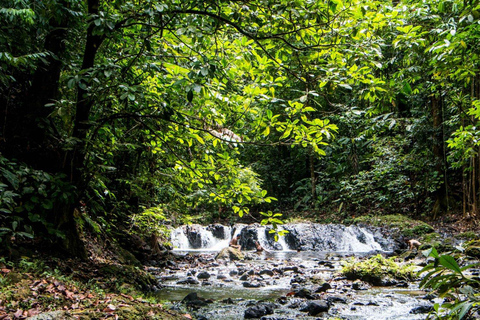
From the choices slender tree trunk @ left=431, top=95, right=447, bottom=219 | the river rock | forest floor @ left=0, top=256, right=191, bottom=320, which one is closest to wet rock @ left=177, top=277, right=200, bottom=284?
forest floor @ left=0, top=256, right=191, bottom=320

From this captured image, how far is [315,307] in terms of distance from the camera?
16.7 feet

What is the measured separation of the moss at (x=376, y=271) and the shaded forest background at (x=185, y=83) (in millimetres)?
3339

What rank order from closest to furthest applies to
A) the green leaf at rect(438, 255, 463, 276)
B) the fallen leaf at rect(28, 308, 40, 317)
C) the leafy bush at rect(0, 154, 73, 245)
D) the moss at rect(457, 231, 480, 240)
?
1. the green leaf at rect(438, 255, 463, 276)
2. the fallen leaf at rect(28, 308, 40, 317)
3. the leafy bush at rect(0, 154, 73, 245)
4. the moss at rect(457, 231, 480, 240)

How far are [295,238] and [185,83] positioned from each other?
42.3 feet

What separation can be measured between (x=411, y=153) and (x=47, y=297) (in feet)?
50.6

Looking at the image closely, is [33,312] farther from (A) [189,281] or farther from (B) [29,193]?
(A) [189,281]

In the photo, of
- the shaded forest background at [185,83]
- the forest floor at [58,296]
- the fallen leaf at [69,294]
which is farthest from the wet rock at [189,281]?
the fallen leaf at [69,294]

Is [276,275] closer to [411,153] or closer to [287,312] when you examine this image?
[287,312]

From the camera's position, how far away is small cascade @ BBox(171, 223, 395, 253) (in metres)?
14.0

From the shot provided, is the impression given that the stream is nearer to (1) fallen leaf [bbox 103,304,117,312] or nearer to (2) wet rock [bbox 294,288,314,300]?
(2) wet rock [bbox 294,288,314,300]

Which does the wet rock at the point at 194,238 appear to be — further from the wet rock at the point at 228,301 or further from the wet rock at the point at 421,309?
the wet rock at the point at 421,309

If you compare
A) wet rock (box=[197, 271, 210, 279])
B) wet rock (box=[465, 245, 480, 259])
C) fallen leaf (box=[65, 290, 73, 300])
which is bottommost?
wet rock (box=[197, 271, 210, 279])

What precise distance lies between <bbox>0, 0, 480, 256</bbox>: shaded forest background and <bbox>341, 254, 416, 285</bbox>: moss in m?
3.34

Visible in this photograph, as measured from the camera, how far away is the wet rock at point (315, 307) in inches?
200
